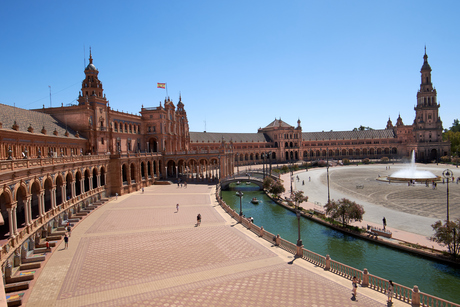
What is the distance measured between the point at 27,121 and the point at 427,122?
126 meters

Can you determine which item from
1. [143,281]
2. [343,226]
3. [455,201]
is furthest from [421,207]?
[143,281]

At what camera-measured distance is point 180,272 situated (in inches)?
751

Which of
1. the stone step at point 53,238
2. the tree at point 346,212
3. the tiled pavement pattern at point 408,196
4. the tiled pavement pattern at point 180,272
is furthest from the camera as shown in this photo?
the tiled pavement pattern at point 408,196

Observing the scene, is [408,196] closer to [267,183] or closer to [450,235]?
[267,183]

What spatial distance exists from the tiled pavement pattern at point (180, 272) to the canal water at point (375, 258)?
21.9 feet

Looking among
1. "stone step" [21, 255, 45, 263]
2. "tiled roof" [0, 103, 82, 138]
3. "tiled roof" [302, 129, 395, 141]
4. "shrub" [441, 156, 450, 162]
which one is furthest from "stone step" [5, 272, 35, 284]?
"shrub" [441, 156, 450, 162]

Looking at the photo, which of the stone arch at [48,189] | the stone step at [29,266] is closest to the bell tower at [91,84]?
the stone arch at [48,189]


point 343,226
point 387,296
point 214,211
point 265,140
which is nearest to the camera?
point 387,296

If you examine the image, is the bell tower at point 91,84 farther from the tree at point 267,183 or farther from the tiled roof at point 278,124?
the tiled roof at point 278,124

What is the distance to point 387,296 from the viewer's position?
53.6ft

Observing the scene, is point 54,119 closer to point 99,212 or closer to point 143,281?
point 99,212

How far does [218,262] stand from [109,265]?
7.49 meters

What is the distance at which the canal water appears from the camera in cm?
2094

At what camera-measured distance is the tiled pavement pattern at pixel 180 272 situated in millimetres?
15766
